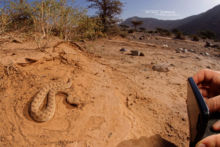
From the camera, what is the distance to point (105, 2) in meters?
12.5

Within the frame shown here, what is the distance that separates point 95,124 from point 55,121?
29.1 inches

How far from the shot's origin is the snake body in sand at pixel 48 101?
7.72 ft

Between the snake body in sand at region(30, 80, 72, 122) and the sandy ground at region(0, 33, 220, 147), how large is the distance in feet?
0.32

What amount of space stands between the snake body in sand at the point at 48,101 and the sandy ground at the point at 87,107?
3.9 inches

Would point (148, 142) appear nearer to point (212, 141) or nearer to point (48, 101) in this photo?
point (212, 141)

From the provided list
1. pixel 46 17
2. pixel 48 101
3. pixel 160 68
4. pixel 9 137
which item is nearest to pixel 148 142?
pixel 48 101

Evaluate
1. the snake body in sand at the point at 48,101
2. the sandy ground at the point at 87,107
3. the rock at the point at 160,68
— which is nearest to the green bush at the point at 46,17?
the sandy ground at the point at 87,107

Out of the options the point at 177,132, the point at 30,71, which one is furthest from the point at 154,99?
the point at 30,71

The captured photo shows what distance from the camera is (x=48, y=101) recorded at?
2.68 metres

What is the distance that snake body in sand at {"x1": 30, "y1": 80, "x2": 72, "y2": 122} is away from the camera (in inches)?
92.6

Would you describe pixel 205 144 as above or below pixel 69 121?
above

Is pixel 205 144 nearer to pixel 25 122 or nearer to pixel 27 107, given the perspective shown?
pixel 25 122

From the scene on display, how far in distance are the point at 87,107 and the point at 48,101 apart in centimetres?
81

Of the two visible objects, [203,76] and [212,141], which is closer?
[212,141]
